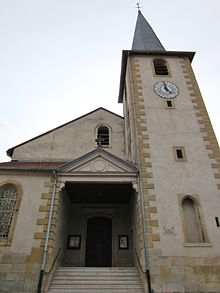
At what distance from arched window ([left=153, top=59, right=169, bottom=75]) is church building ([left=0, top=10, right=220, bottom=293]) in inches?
7.6

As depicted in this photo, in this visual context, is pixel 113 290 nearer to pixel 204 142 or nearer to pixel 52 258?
pixel 52 258

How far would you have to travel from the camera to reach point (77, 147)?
1383 centimetres

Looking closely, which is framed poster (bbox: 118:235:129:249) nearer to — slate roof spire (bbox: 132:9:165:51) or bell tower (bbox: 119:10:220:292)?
bell tower (bbox: 119:10:220:292)

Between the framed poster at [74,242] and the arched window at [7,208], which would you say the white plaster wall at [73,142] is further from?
the framed poster at [74,242]

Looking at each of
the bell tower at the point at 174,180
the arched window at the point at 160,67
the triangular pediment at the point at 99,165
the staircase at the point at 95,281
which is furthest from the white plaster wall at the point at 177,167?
the staircase at the point at 95,281

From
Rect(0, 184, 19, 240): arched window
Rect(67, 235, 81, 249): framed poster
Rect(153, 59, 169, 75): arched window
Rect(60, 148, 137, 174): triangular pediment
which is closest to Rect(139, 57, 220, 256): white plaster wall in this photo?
Rect(153, 59, 169, 75): arched window

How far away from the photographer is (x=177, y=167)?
9.68 m

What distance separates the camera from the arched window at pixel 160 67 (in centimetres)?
1354

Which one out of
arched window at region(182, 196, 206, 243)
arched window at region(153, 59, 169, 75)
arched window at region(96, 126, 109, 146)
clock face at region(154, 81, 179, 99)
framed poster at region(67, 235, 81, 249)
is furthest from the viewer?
arched window at region(96, 126, 109, 146)

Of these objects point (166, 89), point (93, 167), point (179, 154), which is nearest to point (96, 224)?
point (93, 167)

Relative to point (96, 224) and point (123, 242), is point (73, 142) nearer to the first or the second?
point (96, 224)

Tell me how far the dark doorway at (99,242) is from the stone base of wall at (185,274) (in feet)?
12.4

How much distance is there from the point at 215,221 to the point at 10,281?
7.55m

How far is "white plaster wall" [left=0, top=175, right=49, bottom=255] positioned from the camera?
8.06 metres
